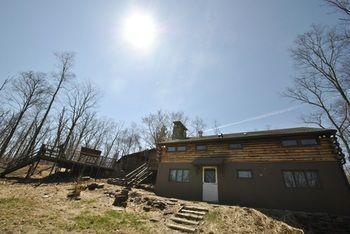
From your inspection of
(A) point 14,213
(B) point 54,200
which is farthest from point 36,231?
(B) point 54,200

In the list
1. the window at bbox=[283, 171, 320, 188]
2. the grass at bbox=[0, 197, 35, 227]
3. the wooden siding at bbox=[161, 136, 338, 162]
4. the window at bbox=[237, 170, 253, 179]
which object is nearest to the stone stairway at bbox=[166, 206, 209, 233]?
the window at bbox=[237, 170, 253, 179]

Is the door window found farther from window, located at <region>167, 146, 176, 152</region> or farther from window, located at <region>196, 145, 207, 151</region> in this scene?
window, located at <region>167, 146, 176, 152</region>

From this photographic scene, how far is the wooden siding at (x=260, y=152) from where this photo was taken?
1277 cm

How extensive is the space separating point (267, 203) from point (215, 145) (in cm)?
561

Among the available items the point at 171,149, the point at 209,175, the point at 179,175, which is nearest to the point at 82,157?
the point at 171,149

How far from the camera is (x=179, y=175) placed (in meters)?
17.2

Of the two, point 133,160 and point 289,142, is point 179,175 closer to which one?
point 289,142

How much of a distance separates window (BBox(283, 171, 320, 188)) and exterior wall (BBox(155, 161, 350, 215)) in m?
0.25

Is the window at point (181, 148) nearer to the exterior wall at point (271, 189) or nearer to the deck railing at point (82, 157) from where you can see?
the exterior wall at point (271, 189)

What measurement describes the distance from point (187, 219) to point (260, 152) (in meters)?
7.55

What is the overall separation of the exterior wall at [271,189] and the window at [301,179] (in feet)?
0.83

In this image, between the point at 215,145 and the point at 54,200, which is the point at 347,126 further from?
the point at 54,200

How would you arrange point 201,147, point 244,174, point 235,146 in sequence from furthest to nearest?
point 201,147
point 235,146
point 244,174

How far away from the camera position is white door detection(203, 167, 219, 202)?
15.0m
